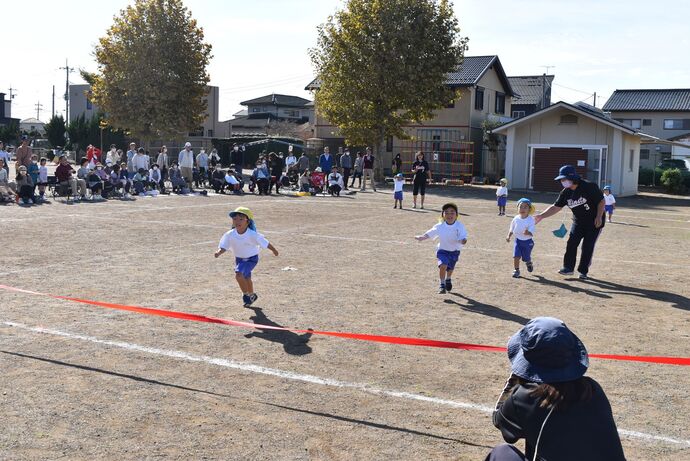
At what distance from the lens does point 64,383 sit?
6117mm

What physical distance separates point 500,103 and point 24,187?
37.3 meters

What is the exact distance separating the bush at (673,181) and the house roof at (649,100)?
29163 millimetres

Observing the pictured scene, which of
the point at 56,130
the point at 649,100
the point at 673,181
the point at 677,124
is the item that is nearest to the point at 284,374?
the point at 673,181

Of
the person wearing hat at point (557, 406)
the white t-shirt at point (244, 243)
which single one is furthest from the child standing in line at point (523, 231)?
the person wearing hat at point (557, 406)

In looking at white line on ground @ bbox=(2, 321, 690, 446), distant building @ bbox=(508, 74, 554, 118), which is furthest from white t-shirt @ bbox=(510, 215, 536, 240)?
distant building @ bbox=(508, 74, 554, 118)

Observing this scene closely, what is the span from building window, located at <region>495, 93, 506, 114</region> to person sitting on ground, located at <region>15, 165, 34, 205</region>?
3594cm

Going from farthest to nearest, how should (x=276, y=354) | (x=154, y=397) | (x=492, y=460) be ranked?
(x=276, y=354) → (x=154, y=397) → (x=492, y=460)

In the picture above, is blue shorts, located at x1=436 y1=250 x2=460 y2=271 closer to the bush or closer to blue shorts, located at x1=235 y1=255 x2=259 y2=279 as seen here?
blue shorts, located at x1=235 y1=255 x2=259 y2=279

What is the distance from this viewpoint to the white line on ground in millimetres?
5332

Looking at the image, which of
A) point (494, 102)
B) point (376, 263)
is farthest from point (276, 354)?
point (494, 102)

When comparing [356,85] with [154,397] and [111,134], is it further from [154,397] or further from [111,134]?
[154,397]

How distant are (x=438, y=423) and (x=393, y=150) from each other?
45.0 meters

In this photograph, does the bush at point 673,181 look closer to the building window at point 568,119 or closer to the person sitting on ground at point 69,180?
the building window at point 568,119

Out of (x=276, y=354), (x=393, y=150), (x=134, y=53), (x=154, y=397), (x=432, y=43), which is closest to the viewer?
(x=154, y=397)
